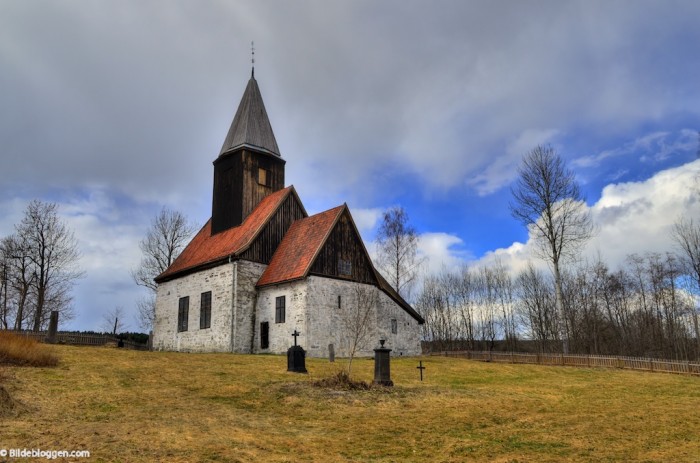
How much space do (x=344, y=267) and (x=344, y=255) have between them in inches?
27.4

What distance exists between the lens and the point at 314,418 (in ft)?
36.9

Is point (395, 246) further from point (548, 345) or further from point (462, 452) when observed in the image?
point (462, 452)

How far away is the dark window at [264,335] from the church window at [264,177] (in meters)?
10.2

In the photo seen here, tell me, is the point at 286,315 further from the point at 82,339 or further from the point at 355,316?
the point at 82,339

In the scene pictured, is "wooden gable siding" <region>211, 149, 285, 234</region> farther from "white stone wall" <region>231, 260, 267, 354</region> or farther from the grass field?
the grass field

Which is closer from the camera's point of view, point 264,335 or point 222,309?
point 264,335

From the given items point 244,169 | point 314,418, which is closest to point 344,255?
point 244,169

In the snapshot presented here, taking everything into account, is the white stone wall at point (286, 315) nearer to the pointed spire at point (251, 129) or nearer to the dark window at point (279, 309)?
the dark window at point (279, 309)

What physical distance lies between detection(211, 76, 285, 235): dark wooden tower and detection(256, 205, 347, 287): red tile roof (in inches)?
170

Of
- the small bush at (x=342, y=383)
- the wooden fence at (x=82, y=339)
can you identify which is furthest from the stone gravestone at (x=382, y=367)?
the wooden fence at (x=82, y=339)

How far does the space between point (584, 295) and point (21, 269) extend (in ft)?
152

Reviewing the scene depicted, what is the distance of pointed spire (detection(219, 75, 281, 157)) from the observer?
112 ft

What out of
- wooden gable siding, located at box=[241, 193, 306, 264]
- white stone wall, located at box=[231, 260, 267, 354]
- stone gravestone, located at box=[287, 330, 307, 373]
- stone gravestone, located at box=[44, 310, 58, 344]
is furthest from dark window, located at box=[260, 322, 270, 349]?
stone gravestone, located at box=[44, 310, 58, 344]

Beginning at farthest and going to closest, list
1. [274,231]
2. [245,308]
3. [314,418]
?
[274,231]
[245,308]
[314,418]
